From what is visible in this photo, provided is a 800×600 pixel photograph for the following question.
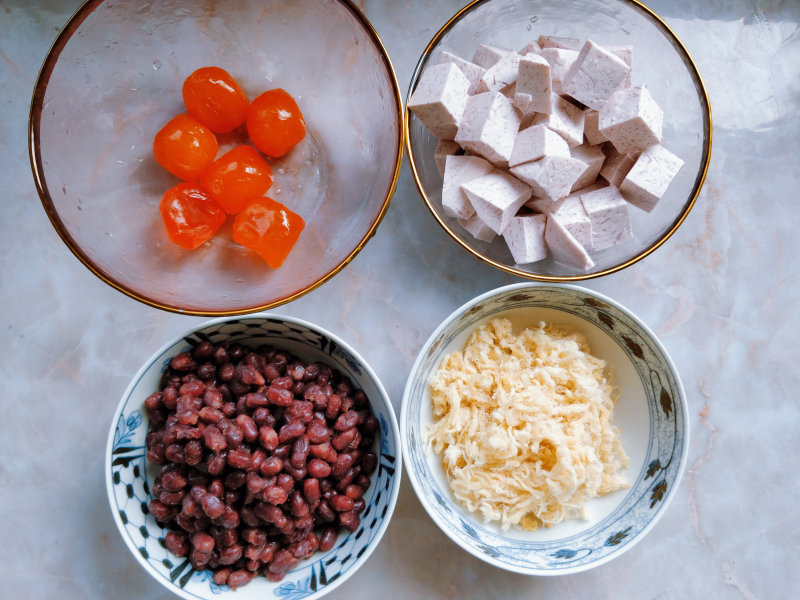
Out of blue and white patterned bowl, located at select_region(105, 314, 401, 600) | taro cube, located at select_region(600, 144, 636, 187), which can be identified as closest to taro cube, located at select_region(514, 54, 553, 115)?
taro cube, located at select_region(600, 144, 636, 187)

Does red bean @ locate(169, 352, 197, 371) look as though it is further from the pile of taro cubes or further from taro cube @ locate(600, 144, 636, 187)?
taro cube @ locate(600, 144, 636, 187)

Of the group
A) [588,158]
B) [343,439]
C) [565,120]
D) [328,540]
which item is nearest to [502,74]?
[565,120]

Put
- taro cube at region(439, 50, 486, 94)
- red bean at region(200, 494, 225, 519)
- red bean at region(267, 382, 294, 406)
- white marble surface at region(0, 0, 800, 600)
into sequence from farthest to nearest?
white marble surface at region(0, 0, 800, 600)
taro cube at region(439, 50, 486, 94)
red bean at region(267, 382, 294, 406)
red bean at region(200, 494, 225, 519)

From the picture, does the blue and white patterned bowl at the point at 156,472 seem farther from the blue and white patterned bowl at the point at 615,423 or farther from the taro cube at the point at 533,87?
the taro cube at the point at 533,87

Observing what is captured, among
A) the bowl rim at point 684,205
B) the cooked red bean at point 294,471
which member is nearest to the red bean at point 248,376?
the cooked red bean at point 294,471

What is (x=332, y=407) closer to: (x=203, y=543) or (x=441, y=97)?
(x=203, y=543)
